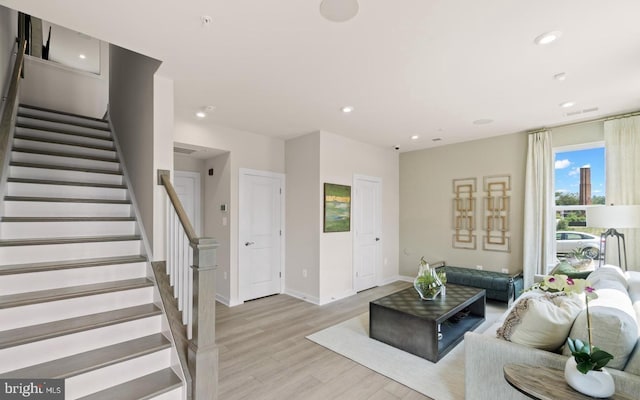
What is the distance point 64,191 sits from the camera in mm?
3043

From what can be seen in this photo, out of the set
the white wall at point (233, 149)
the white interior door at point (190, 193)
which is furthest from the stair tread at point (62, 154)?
the white interior door at point (190, 193)

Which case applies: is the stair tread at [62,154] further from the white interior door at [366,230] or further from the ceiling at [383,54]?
the white interior door at [366,230]

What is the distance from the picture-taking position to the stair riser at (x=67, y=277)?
85.2 inches

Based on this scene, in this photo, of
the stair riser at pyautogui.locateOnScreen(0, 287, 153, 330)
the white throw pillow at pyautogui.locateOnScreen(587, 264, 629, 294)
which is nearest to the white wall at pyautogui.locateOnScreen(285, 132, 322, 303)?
the stair riser at pyautogui.locateOnScreen(0, 287, 153, 330)

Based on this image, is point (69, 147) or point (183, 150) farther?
point (183, 150)

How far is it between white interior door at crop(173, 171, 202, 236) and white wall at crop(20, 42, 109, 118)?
225cm

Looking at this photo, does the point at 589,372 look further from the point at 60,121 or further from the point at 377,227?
the point at 60,121

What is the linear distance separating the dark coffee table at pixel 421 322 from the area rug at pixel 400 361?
0.08 m

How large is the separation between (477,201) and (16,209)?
6188mm

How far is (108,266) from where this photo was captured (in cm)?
256

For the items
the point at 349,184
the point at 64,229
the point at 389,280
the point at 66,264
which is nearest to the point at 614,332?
the point at 66,264

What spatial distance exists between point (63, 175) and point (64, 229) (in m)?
0.84

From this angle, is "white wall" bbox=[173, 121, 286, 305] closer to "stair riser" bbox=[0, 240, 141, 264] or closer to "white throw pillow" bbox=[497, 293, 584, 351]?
"stair riser" bbox=[0, 240, 141, 264]

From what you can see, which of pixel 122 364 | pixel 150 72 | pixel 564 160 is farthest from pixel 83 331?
pixel 564 160
